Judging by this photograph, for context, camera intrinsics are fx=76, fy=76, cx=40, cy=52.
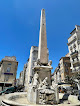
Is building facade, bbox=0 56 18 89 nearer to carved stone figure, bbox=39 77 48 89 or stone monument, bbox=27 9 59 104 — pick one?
stone monument, bbox=27 9 59 104

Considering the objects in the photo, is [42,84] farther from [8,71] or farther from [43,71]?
[8,71]

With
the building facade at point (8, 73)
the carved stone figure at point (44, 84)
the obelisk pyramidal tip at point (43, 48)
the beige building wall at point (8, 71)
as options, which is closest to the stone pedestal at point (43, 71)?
the carved stone figure at point (44, 84)

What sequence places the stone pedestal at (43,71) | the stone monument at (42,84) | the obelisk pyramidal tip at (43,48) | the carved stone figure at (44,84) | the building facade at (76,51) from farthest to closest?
1. the building facade at (76,51)
2. the obelisk pyramidal tip at (43,48)
3. the stone pedestal at (43,71)
4. the carved stone figure at (44,84)
5. the stone monument at (42,84)

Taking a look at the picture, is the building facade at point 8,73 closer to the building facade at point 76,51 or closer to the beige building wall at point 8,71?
the beige building wall at point 8,71

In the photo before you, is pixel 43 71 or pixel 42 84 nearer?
pixel 42 84

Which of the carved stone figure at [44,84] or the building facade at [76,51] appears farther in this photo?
the building facade at [76,51]

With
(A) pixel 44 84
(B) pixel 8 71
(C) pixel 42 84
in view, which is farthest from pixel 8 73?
(A) pixel 44 84

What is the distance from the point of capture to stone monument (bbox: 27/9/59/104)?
4.78 meters

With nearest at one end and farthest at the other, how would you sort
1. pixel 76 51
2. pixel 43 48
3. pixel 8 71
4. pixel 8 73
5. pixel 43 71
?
pixel 43 71 → pixel 43 48 → pixel 76 51 → pixel 8 73 → pixel 8 71

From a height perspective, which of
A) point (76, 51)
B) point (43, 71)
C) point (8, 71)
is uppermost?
point (76, 51)

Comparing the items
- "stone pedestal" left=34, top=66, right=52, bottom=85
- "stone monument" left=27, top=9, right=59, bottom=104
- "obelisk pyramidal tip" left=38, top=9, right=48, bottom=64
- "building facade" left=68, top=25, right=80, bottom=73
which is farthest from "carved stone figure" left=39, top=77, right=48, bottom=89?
"building facade" left=68, top=25, right=80, bottom=73

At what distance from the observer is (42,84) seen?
18.8 feet

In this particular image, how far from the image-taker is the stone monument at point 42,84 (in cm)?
478

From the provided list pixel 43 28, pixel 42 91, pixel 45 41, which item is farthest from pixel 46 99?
pixel 43 28
